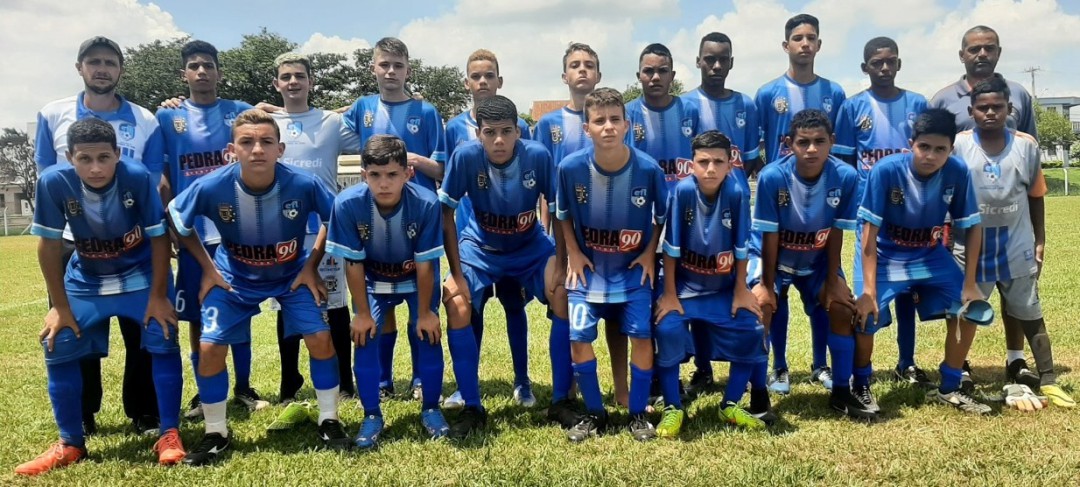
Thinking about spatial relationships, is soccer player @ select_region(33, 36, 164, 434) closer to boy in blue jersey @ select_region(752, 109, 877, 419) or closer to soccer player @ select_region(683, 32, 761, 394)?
soccer player @ select_region(683, 32, 761, 394)

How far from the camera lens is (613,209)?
163 inches

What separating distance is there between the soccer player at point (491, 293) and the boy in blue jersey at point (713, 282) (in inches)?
43.1

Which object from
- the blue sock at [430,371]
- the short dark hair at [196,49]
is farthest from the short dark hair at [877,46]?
the short dark hair at [196,49]

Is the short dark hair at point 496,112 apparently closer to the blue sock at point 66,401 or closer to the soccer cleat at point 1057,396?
the blue sock at point 66,401

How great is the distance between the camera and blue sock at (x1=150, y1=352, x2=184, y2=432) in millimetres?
3982

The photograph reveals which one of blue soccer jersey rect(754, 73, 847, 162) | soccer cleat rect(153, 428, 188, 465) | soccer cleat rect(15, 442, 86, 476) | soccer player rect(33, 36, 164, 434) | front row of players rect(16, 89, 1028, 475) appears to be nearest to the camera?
A: soccer cleat rect(15, 442, 86, 476)

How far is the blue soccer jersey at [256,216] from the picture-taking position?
398 cm

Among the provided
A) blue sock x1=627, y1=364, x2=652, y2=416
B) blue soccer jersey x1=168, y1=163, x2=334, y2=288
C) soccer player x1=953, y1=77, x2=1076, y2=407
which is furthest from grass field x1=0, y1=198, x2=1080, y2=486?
blue soccer jersey x1=168, y1=163, x2=334, y2=288

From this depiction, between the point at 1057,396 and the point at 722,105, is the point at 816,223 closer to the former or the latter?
the point at 722,105

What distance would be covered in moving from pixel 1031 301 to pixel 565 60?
3.57 metres

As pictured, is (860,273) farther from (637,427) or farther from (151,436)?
(151,436)

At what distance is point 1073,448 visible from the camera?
3.61m

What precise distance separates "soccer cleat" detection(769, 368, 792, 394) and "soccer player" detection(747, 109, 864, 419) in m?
0.49

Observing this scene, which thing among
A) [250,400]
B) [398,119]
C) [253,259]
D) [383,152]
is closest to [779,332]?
[383,152]
